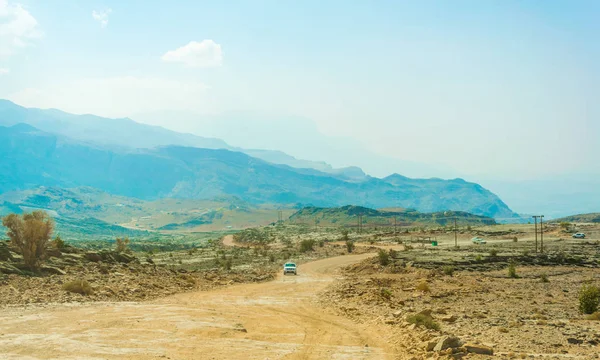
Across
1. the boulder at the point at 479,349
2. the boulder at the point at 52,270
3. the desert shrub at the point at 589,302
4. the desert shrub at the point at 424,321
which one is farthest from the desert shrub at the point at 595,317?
the boulder at the point at 52,270

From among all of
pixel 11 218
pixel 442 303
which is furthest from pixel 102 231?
pixel 442 303

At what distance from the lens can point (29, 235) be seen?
110 feet

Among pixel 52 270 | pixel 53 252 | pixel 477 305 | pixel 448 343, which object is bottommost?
Result: pixel 477 305

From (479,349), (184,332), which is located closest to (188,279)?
(184,332)

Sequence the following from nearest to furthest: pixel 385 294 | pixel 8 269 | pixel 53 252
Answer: pixel 385 294, pixel 8 269, pixel 53 252

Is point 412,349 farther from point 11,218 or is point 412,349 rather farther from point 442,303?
point 11,218

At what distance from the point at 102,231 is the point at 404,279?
16547 centimetres

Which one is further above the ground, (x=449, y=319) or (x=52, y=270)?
(x=52, y=270)

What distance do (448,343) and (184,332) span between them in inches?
370

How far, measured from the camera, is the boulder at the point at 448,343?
14650mm

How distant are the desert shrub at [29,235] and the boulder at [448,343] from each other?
2675cm

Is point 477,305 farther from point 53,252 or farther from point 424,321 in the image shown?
point 53,252

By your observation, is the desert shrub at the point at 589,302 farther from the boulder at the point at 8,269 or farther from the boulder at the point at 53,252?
the boulder at the point at 53,252

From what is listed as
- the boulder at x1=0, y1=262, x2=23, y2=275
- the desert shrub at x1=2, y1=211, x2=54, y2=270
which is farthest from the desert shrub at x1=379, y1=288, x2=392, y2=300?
the desert shrub at x1=2, y1=211, x2=54, y2=270
